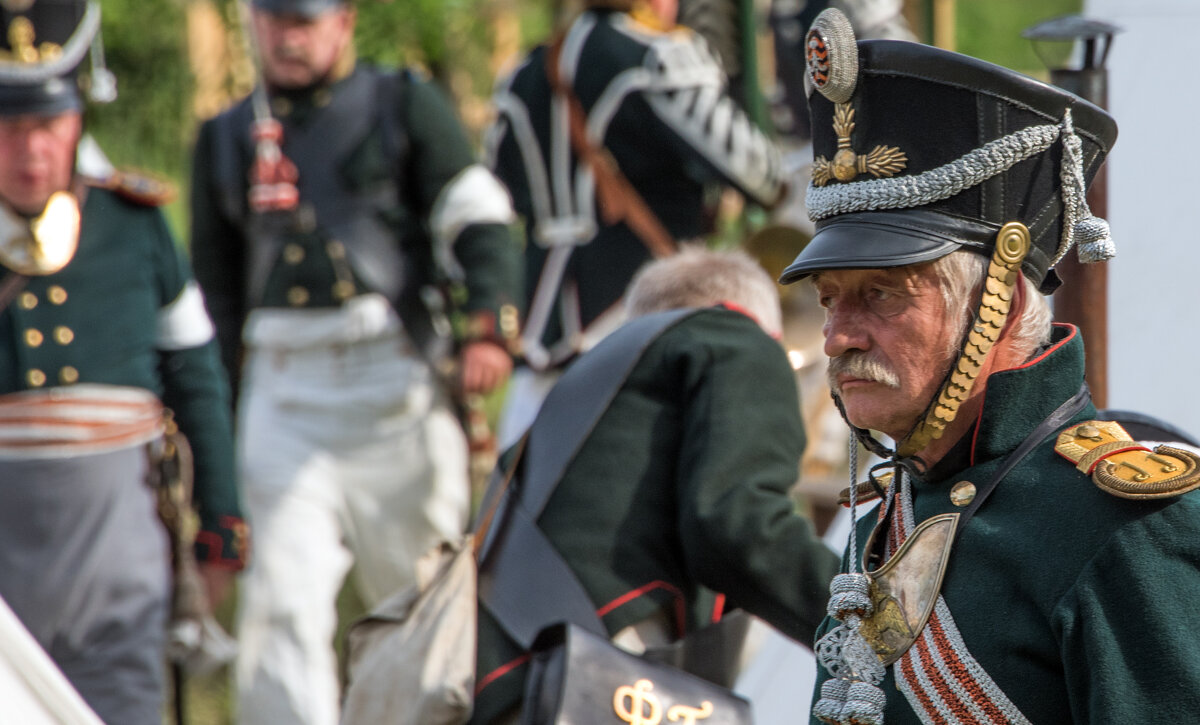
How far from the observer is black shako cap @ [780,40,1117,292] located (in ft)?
6.45

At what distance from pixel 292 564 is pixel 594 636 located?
2.51 m

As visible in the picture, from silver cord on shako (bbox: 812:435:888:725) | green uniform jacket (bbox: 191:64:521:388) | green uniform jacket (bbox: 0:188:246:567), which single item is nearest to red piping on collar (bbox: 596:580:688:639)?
silver cord on shako (bbox: 812:435:888:725)

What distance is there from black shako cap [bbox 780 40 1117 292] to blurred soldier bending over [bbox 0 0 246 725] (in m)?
2.94

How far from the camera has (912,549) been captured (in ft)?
6.66

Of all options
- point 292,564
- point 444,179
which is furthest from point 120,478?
point 444,179

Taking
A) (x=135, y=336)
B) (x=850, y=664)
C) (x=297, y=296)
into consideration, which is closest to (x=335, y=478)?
(x=297, y=296)

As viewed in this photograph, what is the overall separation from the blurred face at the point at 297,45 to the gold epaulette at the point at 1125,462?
13.6ft

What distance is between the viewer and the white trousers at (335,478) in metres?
5.14

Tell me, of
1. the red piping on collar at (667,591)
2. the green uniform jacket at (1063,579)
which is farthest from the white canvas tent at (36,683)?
the green uniform jacket at (1063,579)

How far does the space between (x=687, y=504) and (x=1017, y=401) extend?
3.50 feet

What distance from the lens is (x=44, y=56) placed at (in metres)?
4.57

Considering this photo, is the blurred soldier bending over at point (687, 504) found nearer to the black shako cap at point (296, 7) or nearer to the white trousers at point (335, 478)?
the white trousers at point (335, 478)

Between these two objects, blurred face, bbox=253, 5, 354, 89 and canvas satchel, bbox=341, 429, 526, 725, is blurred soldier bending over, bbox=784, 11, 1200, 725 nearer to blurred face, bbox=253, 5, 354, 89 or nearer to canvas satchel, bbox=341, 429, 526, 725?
canvas satchel, bbox=341, 429, 526, 725

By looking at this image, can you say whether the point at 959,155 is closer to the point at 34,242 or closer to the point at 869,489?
the point at 869,489
